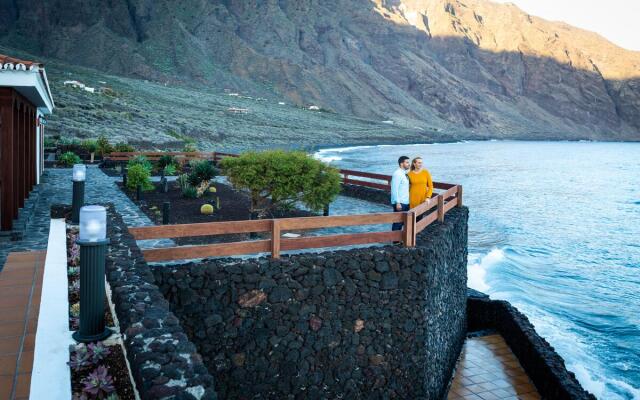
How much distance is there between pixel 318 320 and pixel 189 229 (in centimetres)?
232

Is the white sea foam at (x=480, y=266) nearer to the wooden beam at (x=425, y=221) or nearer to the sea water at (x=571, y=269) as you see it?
the sea water at (x=571, y=269)

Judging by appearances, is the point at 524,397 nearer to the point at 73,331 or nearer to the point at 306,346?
the point at 306,346

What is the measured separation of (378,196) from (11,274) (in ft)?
37.8

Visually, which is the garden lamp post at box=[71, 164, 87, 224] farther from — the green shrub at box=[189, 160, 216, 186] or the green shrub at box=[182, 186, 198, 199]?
the green shrub at box=[189, 160, 216, 186]

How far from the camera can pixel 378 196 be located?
1752cm

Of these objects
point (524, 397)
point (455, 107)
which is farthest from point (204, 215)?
point (455, 107)

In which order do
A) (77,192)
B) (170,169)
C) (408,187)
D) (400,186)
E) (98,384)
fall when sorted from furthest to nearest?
(170,169), (77,192), (408,187), (400,186), (98,384)

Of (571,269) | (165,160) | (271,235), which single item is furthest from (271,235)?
(571,269)

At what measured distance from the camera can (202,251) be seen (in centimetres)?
729

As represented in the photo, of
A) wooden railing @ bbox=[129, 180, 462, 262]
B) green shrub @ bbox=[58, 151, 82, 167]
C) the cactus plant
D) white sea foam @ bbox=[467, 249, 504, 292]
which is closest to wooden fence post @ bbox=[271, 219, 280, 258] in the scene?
wooden railing @ bbox=[129, 180, 462, 262]

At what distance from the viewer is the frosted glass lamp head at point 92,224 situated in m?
5.07

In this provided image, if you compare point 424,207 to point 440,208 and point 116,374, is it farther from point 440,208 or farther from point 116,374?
point 116,374

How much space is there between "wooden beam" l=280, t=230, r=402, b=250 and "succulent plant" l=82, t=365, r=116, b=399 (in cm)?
363

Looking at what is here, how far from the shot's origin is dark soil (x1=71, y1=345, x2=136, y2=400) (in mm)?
4465
